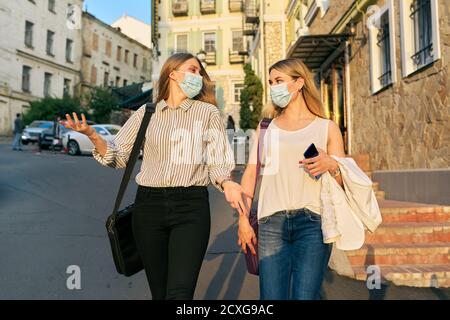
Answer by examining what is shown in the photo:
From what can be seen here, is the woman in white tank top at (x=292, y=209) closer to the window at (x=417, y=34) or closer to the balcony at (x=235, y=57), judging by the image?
the window at (x=417, y=34)

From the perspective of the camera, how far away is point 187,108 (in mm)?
2627

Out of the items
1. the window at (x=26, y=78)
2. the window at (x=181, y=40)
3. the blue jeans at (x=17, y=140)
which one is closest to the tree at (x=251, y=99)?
the window at (x=181, y=40)

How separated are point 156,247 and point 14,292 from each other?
2.49 meters

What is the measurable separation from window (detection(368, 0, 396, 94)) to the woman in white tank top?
697 centimetres

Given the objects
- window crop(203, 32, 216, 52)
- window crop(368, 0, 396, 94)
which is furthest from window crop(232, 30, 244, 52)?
window crop(368, 0, 396, 94)

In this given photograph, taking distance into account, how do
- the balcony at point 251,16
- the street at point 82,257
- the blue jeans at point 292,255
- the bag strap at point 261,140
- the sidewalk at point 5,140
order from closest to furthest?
the blue jeans at point 292,255
the bag strap at point 261,140
the street at point 82,257
the balcony at point 251,16
the sidewalk at point 5,140

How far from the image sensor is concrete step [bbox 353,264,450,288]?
15.5 feet

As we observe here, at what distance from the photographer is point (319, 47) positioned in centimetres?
1249

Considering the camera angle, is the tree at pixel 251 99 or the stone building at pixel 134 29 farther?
the stone building at pixel 134 29

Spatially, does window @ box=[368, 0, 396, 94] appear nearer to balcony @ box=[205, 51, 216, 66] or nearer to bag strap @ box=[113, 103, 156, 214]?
bag strap @ box=[113, 103, 156, 214]

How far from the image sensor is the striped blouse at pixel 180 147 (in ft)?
8.02

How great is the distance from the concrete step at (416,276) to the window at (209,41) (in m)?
28.3

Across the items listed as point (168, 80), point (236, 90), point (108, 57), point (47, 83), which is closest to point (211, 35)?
point (236, 90)

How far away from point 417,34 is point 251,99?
16540 millimetres
